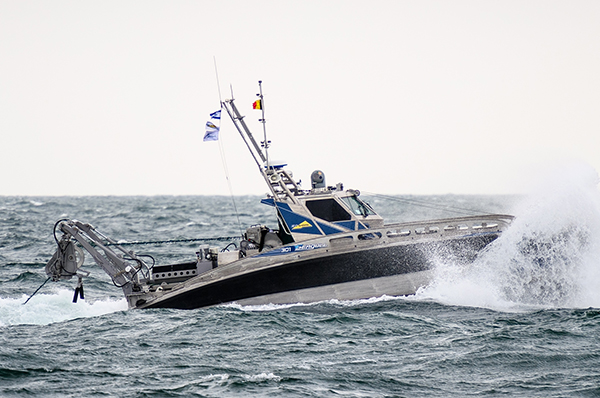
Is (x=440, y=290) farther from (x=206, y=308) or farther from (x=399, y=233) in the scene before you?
(x=206, y=308)

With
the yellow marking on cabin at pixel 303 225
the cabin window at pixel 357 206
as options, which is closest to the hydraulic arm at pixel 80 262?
the yellow marking on cabin at pixel 303 225

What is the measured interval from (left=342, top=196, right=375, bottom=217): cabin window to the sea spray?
258 centimetres

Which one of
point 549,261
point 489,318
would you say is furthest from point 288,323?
point 549,261

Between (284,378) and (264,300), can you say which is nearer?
(284,378)

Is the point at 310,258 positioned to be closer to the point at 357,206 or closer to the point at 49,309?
the point at 357,206

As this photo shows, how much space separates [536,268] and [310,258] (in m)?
5.83

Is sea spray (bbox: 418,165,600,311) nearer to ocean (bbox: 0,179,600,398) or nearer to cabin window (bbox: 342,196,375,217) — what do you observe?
ocean (bbox: 0,179,600,398)

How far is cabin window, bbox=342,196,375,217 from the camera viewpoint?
18.4 metres

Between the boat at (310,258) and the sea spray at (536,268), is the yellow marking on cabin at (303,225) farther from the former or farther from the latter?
the sea spray at (536,268)

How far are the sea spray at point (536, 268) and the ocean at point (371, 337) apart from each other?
0.03 metres

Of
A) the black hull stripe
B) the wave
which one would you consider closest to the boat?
the black hull stripe

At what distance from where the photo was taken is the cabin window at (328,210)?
17953mm

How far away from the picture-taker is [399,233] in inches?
679

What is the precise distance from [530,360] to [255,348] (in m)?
5.19
